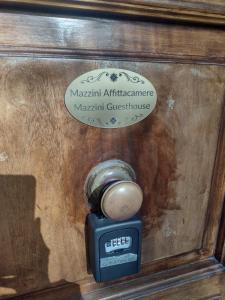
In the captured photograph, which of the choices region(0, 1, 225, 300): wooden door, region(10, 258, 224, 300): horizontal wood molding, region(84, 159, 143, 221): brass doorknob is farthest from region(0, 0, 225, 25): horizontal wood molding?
region(10, 258, 224, 300): horizontal wood molding

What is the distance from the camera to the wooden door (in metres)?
0.35

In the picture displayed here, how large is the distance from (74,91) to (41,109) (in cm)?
5

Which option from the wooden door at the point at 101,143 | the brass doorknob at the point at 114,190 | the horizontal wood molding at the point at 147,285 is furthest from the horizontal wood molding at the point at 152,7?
the horizontal wood molding at the point at 147,285

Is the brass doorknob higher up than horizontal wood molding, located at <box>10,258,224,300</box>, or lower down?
higher up

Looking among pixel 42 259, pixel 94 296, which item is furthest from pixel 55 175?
pixel 94 296

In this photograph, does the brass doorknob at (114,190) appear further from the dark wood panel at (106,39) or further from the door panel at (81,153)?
the dark wood panel at (106,39)

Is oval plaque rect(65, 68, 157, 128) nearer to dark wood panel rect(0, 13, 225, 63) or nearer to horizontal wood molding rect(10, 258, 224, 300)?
dark wood panel rect(0, 13, 225, 63)

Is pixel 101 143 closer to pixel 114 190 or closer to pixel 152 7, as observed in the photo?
pixel 114 190

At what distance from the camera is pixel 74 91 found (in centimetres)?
37

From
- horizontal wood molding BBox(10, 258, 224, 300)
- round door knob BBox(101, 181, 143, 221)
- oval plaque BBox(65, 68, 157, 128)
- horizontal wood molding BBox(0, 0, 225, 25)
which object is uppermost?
horizontal wood molding BBox(0, 0, 225, 25)

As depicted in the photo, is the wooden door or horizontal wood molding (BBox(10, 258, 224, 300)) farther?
horizontal wood molding (BBox(10, 258, 224, 300))

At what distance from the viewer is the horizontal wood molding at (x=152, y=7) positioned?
31cm

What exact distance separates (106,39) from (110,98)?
8cm

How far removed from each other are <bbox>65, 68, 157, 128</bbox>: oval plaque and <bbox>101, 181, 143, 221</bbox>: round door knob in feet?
0.33
